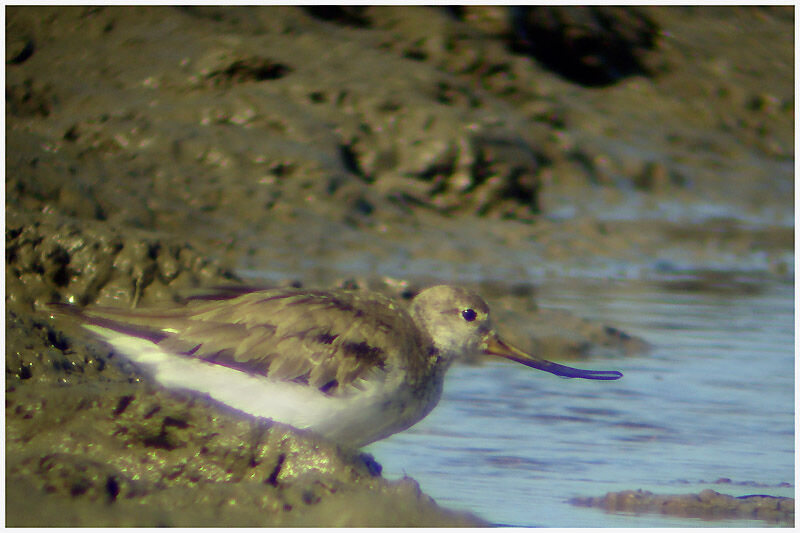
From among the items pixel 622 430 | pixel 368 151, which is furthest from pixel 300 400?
pixel 368 151

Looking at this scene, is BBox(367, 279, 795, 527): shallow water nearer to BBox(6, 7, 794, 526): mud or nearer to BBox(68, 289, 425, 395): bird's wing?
→ BBox(6, 7, 794, 526): mud

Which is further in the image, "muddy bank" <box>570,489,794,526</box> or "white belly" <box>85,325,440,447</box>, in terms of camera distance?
"muddy bank" <box>570,489,794,526</box>

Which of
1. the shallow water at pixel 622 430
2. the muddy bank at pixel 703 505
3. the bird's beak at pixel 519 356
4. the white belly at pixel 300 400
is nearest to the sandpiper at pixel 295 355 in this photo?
the white belly at pixel 300 400

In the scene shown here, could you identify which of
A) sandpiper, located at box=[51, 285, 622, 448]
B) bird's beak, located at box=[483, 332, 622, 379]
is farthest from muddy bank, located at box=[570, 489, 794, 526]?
sandpiper, located at box=[51, 285, 622, 448]

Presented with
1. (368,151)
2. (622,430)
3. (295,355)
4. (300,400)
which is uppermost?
(295,355)

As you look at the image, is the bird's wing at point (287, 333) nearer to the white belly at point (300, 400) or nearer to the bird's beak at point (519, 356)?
the white belly at point (300, 400)

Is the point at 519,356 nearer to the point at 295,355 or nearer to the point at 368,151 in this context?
the point at 295,355

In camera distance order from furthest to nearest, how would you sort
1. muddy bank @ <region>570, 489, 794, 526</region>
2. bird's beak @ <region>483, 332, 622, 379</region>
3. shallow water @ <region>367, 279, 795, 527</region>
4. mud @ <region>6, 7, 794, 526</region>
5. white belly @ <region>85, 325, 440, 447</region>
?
mud @ <region>6, 7, 794, 526</region> < bird's beak @ <region>483, 332, 622, 379</region> < shallow water @ <region>367, 279, 795, 527</region> < muddy bank @ <region>570, 489, 794, 526</region> < white belly @ <region>85, 325, 440, 447</region>
